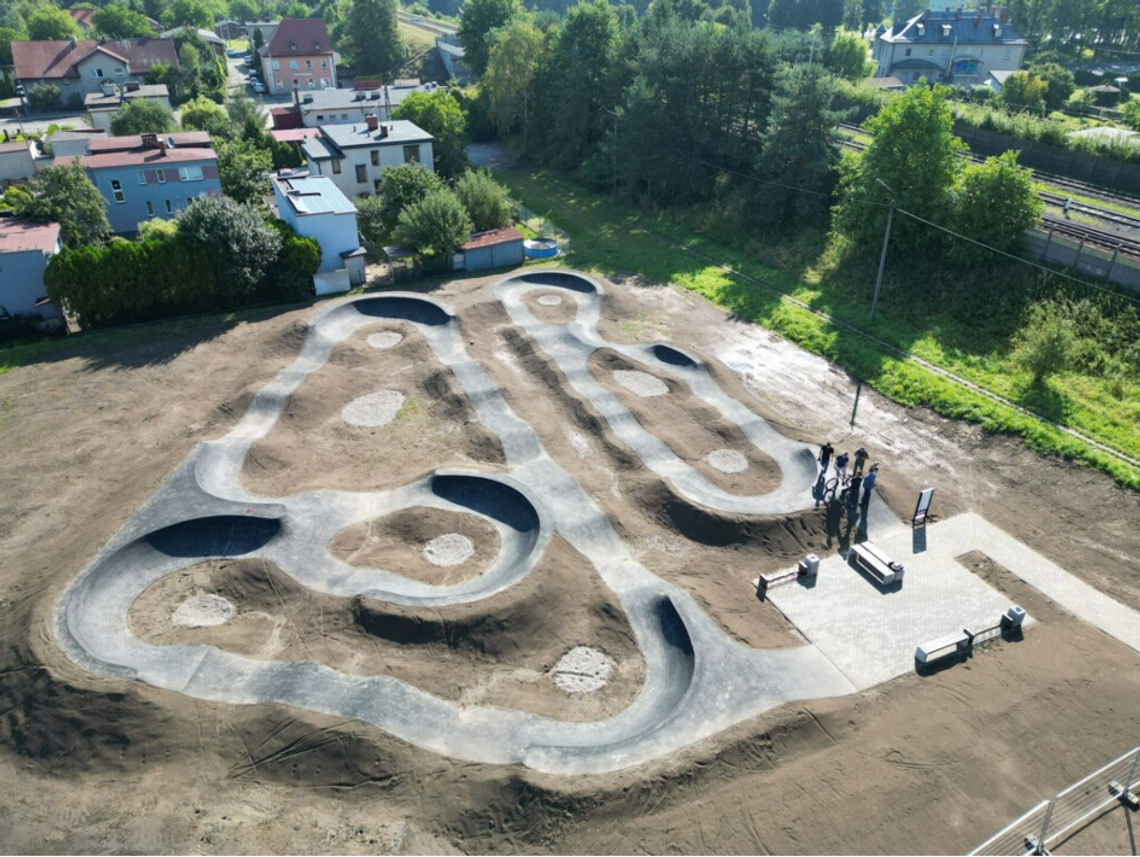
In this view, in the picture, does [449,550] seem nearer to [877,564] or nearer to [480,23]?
[877,564]

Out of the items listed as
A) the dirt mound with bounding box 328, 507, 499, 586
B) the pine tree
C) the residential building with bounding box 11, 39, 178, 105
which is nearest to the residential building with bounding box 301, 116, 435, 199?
the dirt mound with bounding box 328, 507, 499, 586

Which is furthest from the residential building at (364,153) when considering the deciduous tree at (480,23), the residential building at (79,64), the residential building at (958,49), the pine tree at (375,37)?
the residential building at (958,49)

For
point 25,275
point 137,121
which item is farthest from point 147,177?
point 137,121

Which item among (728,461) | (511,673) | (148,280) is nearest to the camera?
(511,673)

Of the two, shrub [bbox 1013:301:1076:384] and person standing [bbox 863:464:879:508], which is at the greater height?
shrub [bbox 1013:301:1076:384]

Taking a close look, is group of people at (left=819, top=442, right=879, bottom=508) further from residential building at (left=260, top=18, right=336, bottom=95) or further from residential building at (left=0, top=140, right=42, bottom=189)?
residential building at (left=260, top=18, right=336, bottom=95)

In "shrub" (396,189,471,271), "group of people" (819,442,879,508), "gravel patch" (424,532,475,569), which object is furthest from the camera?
"shrub" (396,189,471,271)

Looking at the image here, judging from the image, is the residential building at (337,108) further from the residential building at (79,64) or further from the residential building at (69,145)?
the residential building at (79,64)
